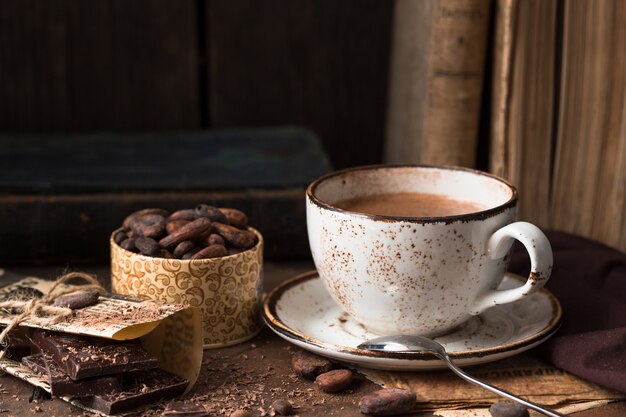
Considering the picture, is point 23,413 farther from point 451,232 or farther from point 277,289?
point 451,232

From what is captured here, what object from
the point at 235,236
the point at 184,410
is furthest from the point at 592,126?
the point at 184,410

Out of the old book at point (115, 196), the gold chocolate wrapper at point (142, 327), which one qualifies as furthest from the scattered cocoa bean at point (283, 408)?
the old book at point (115, 196)

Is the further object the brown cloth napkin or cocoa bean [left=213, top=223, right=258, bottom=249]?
cocoa bean [left=213, top=223, right=258, bottom=249]

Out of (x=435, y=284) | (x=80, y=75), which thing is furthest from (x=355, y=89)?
(x=435, y=284)

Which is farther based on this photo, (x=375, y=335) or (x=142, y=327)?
(x=375, y=335)

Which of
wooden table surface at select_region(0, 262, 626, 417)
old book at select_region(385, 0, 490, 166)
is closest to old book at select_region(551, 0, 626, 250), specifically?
old book at select_region(385, 0, 490, 166)

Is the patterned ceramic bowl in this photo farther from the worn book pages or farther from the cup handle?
the cup handle

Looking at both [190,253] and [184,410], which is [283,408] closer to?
[184,410]
